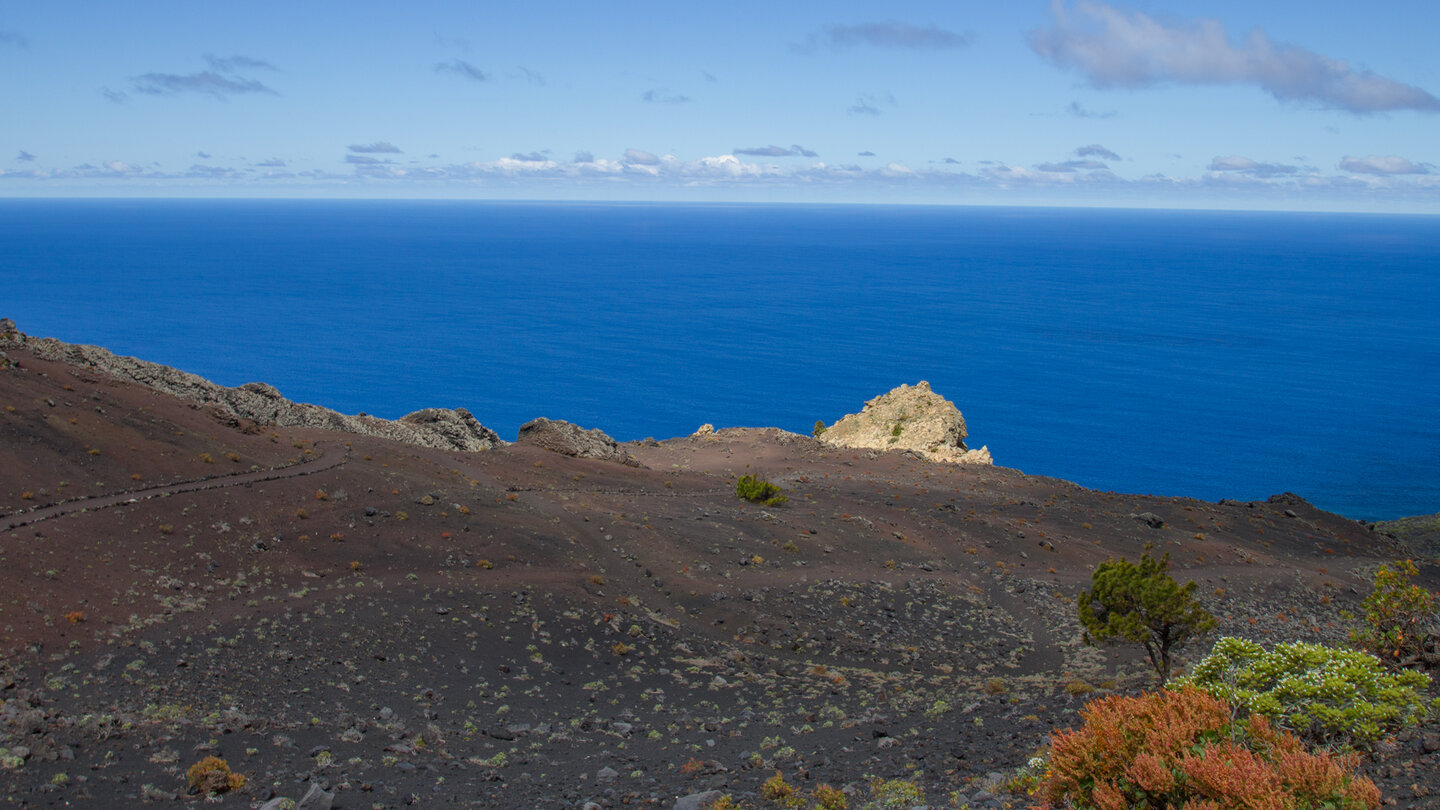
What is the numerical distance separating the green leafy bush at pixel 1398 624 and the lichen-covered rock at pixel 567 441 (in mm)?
37959

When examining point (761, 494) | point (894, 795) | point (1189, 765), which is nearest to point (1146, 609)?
point (894, 795)

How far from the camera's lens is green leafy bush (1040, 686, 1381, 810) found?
12.0 m

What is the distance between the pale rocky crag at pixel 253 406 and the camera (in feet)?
141

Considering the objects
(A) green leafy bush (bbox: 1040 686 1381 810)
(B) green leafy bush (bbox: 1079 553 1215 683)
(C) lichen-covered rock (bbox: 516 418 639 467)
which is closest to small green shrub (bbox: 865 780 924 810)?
(A) green leafy bush (bbox: 1040 686 1381 810)

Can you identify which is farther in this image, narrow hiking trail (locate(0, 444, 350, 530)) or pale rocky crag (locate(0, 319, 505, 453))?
pale rocky crag (locate(0, 319, 505, 453))

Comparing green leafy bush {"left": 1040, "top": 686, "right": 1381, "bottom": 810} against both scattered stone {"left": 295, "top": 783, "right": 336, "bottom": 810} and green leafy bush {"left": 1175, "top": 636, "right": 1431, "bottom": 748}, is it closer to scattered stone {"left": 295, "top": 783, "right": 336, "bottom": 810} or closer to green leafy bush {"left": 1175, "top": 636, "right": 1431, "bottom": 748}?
green leafy bush {"left": 1175, "top": 636, "right": 1431, "bottom": 748}

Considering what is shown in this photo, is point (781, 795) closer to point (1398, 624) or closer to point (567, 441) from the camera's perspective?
point (1398, 624)

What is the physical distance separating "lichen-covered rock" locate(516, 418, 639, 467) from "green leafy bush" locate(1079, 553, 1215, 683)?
109 feet

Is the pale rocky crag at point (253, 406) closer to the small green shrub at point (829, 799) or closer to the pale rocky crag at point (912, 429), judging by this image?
the pale rocky crag at point (912, 429)

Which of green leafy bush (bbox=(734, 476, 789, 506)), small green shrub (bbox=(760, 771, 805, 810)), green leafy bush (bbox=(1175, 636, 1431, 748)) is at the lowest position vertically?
green leafy bush (bbox=(734, 476, 789, 506))

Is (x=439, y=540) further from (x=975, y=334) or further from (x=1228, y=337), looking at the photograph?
(x=1228, y=337)

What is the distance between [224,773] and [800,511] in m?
31.0

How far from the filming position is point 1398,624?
973 inches

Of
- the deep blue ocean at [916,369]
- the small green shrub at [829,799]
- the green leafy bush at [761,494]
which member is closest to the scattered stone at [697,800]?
the small green shrub at [829,799]
